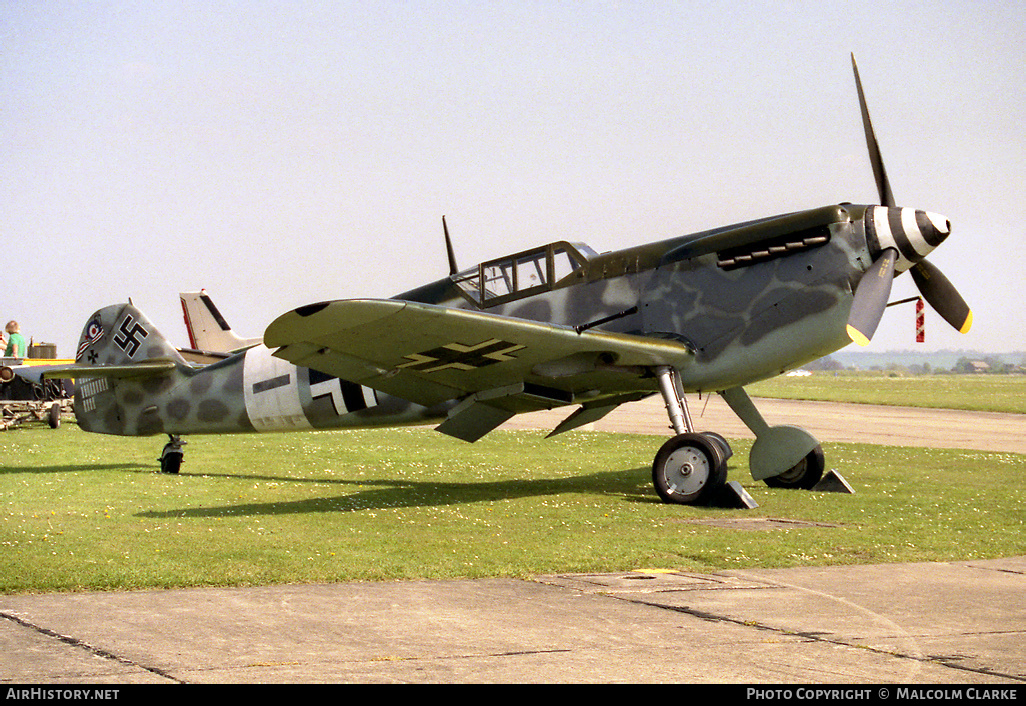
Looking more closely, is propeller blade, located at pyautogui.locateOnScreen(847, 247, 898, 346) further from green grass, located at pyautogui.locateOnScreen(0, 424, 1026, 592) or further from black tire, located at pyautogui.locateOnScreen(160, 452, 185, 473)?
black tire, located at pyautogui.locateOnScreen(160, 452, 185, 473)

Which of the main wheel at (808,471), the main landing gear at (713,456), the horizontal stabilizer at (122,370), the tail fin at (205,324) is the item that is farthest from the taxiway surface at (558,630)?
the tail fin at (205,324)

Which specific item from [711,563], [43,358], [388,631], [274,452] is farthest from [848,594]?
[43,358]

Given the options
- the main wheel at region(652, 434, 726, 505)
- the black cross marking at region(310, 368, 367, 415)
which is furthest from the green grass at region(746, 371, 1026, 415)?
the black cross marking at region(310, 368, 367, 415)

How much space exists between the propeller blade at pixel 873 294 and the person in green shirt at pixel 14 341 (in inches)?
812

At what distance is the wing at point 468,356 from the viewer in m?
9.71

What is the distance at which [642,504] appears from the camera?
11258mm

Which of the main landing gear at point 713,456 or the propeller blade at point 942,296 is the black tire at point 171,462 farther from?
the propeller blade at point 942,296

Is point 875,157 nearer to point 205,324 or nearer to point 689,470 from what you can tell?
point 689,470

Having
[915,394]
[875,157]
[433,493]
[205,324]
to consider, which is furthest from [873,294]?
[915,394]

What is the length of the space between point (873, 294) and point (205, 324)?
2788cm

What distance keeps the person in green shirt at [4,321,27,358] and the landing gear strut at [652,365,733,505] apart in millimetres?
19007

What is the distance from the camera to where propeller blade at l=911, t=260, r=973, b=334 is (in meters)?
12.9

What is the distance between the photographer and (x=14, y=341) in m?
25.1
